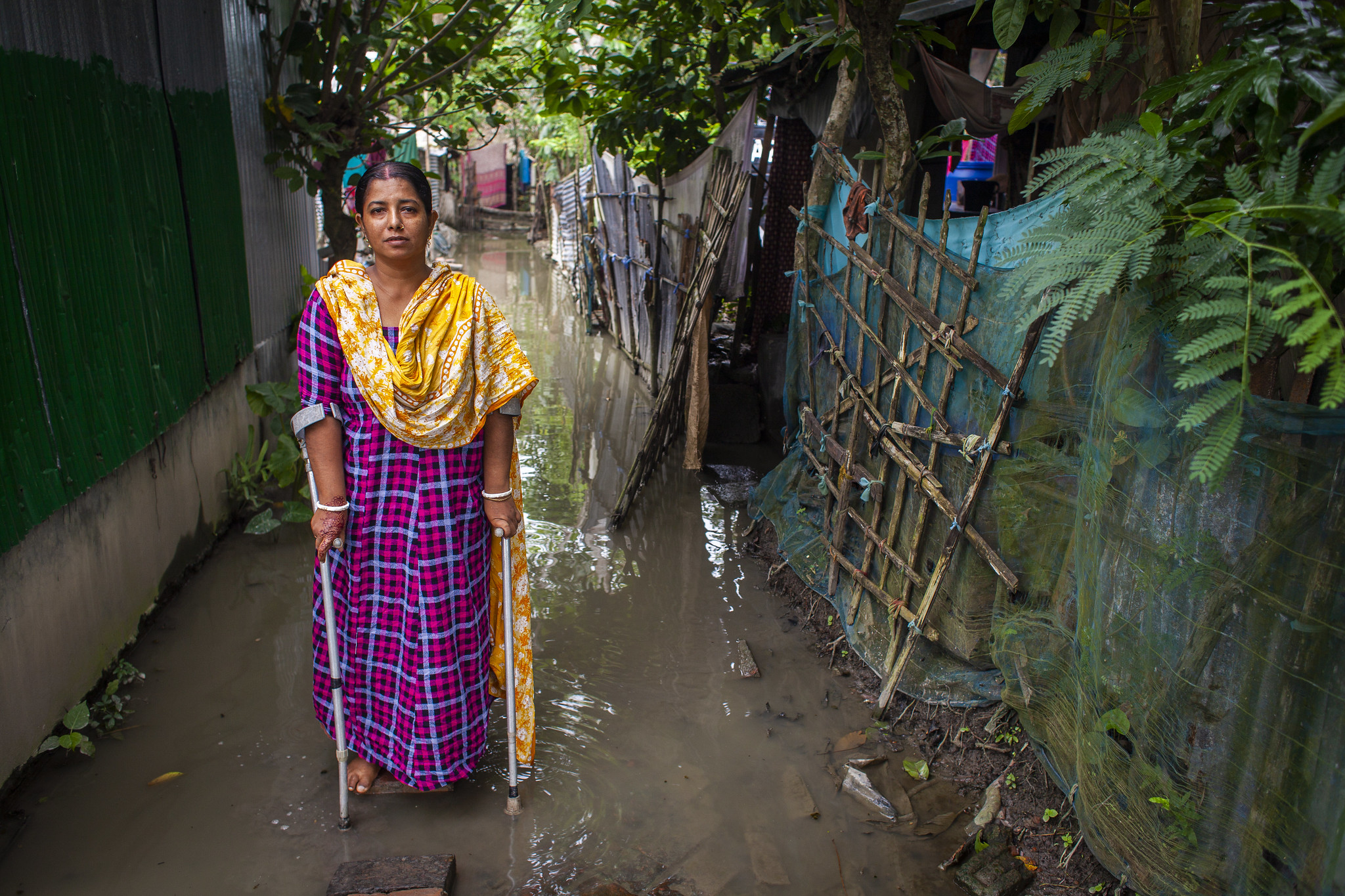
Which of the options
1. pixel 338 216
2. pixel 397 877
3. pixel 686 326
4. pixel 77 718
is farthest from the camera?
pixel 338 216

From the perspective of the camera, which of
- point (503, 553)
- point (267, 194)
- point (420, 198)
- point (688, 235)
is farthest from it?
point (688, 235)

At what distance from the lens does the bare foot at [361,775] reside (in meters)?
2.79

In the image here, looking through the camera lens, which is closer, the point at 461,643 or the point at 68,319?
the point at 461,643

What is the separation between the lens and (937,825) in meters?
2.80

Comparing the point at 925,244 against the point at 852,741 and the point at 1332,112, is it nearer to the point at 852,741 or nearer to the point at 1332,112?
the point at 1332,112

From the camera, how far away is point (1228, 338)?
1.58 meters

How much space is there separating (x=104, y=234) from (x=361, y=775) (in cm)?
229

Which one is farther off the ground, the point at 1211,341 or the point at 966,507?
the point at 1211,341

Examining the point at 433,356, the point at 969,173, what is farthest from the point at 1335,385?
the point at 969,173

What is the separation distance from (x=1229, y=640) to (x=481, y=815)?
2205 millimetres

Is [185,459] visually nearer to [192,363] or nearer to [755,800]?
[192,363]

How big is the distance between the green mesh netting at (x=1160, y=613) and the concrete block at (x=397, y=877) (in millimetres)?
1829

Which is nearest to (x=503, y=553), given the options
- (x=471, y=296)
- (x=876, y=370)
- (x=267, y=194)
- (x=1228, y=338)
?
(x=471, y=296)

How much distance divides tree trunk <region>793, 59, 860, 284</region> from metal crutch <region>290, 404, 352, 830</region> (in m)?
2.75
